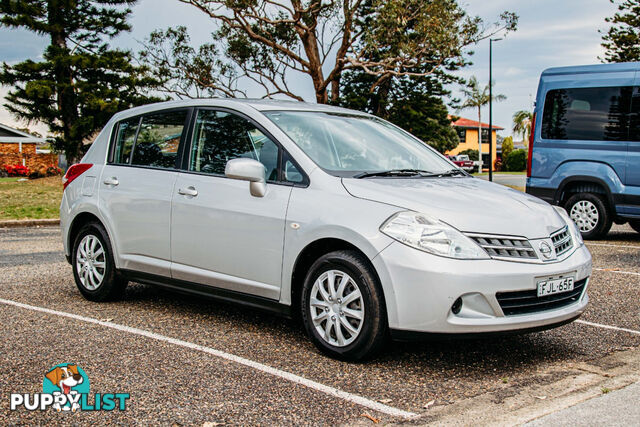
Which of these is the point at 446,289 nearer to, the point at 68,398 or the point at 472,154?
the point at 68,398

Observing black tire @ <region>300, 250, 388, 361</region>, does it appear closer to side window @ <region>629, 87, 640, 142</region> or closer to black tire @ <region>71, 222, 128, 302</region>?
black tire @ <region>71, 222, 128, 302</region>

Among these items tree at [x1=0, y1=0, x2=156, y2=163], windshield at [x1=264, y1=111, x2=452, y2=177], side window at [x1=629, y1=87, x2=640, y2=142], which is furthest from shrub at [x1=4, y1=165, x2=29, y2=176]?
windshield at [x1=264, y1=111, x2=452, y2=177]

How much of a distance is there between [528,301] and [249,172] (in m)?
2.05

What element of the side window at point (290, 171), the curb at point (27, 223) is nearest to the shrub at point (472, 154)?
the curb at point (27, 223)

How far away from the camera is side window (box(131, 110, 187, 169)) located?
587cm

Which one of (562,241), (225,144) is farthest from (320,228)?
(562,241)

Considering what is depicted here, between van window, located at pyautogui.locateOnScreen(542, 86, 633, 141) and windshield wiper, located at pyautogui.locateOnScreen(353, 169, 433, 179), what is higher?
van window, located at pyautogui.locateOnScreen(542, 86, 633, 141)

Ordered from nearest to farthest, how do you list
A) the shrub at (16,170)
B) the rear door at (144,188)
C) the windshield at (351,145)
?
the windshield at (351,145)
the rear door at (144,188)
the shrub at (16,170)

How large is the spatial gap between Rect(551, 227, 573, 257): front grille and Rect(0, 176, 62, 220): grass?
45.0ft

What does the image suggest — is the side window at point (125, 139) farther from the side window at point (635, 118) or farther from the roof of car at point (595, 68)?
the side window at point (635, 118)

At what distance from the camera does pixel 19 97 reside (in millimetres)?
32250

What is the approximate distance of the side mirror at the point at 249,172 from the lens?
4852 millimetres

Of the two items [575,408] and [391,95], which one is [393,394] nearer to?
[575,408]

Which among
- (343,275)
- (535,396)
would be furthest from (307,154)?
(535,396)
